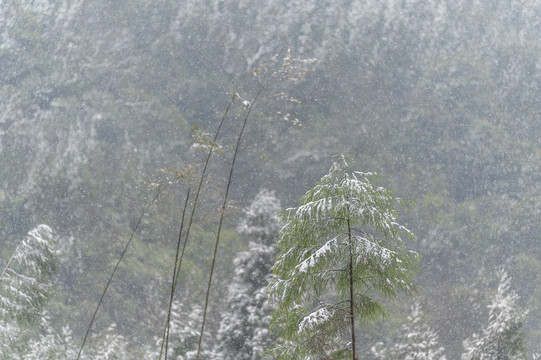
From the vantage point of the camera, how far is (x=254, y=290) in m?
12.1

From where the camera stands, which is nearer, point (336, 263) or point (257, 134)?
point (336, 263)

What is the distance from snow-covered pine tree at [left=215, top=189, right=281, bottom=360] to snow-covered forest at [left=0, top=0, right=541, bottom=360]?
2070 cm

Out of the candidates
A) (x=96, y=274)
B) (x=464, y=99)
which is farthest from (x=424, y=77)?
(x=96, y=274)

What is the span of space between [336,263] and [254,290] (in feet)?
28.4

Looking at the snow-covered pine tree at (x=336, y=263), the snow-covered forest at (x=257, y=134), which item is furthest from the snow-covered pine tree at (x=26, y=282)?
the snow-covered forest at (x=257, y=134)

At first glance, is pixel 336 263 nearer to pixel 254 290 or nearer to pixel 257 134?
pixel 254 290

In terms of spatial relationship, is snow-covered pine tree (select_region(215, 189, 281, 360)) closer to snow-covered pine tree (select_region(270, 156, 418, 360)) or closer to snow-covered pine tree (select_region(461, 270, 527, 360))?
snow-covered pine tree (select_region(461, 270, 527, 360))

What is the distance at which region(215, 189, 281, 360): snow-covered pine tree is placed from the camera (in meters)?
12.0

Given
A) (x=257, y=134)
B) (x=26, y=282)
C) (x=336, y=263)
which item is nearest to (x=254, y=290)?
(x=26, y=282)

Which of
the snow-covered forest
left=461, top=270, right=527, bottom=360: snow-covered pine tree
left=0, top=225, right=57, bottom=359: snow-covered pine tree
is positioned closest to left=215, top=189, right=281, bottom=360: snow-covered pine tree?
left=461, top=270, right=527, bottom=360: snow-covered pine tree

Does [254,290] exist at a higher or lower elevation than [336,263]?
higher

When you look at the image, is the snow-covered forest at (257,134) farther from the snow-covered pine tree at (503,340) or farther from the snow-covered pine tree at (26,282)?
the snow-covered pine tree at (26,282)

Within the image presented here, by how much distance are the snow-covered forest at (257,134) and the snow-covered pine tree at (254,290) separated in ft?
67.9

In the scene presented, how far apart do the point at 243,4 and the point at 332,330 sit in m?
55.5
